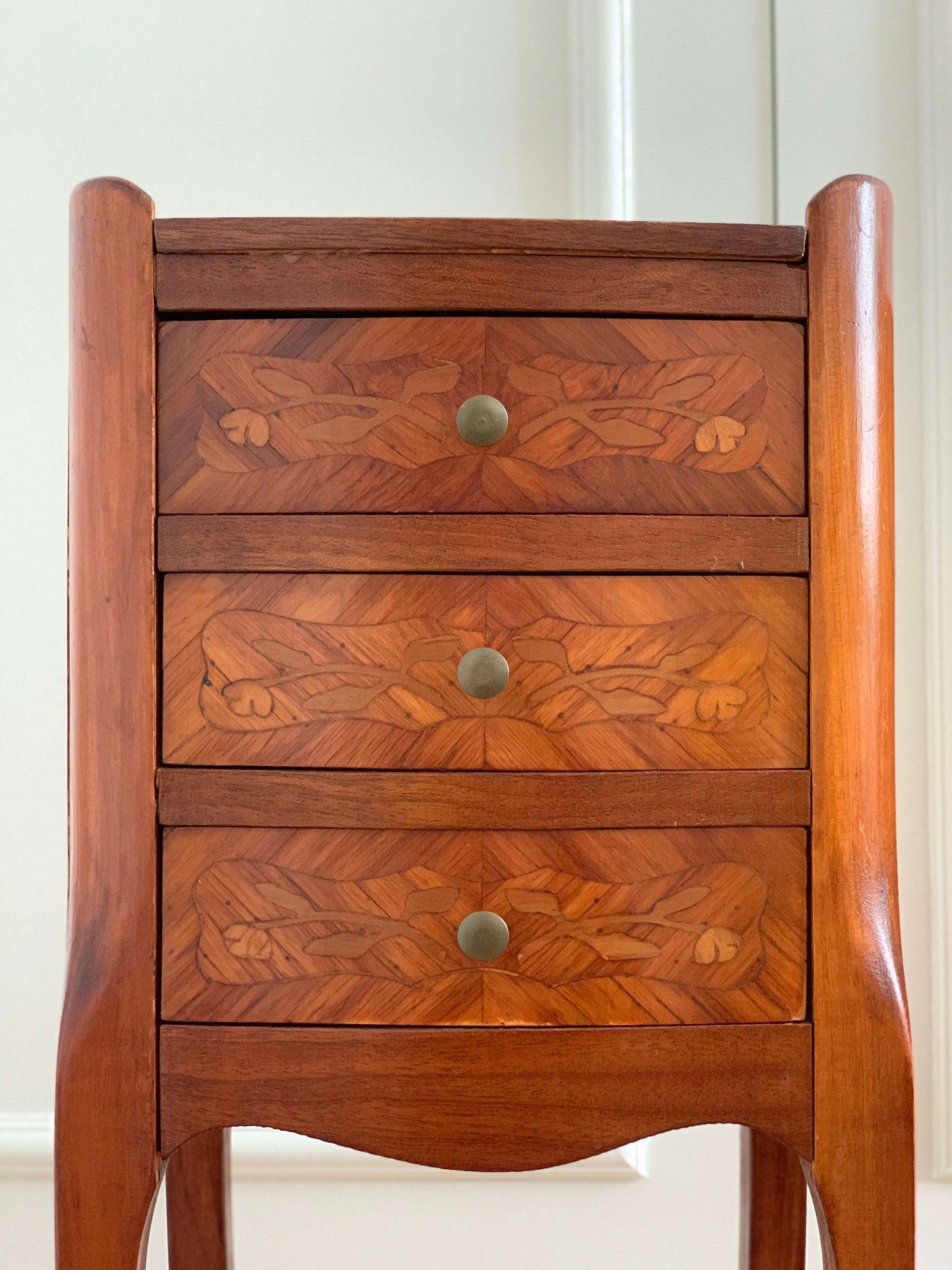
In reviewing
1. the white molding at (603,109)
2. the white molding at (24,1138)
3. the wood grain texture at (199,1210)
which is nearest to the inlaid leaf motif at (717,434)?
the white molding at (603,109)

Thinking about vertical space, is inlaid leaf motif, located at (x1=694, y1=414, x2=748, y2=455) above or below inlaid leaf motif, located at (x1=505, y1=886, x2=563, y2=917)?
above

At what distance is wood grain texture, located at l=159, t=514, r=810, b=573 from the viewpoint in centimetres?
60

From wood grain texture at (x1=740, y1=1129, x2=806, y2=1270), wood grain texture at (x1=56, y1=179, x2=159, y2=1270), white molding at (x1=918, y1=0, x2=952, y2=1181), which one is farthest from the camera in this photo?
white molding at (x1=918, y1=0, x2=952, y2=1181)

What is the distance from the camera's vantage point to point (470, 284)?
604mm

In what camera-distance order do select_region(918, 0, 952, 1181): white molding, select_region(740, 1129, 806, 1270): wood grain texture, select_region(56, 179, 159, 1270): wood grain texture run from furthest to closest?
select_region(918, 0, 952, 1181): white molding → select_region(740, 1129, 806, 1270): wood grain texture → select_region(56, 179, 159, 1270): wood grain texture

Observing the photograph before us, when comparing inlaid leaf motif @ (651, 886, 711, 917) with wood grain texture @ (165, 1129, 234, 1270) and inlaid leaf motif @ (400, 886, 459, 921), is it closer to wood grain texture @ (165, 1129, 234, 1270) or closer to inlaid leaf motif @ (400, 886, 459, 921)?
inlaid leaf motif @ (400, 886, 459, 921)

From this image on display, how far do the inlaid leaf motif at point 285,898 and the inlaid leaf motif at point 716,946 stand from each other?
0.74 feet

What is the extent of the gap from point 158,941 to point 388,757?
17 centimetres

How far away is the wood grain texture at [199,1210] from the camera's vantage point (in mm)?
866

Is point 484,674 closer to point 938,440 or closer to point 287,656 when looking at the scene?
point 287,656

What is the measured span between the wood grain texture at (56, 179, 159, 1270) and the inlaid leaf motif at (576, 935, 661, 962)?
253mm

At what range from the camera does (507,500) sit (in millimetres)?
606

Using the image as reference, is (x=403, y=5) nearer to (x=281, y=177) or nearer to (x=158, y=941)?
(x=281, y=177)

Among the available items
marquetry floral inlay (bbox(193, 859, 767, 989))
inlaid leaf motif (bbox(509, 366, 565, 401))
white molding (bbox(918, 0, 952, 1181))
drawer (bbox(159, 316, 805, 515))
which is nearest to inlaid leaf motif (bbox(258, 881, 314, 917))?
marquetry floral inlay (bbox(193, 859, 767, 989))
